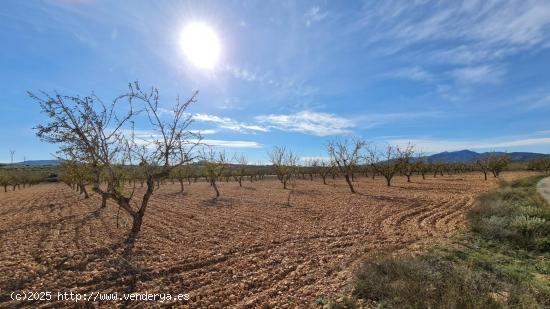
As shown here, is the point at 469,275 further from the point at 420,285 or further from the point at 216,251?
the point at 216,251

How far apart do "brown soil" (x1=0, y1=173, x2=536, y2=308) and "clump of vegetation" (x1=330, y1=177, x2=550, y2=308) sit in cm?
81

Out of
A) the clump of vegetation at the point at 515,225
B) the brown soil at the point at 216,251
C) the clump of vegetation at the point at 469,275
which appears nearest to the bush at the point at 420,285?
the clump of vegetation at the point at 469,275

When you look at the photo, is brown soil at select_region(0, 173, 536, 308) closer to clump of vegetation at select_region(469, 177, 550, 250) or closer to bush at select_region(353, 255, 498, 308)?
bush at select_region(353, 255, 498, 308)

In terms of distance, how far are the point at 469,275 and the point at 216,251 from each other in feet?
21.8

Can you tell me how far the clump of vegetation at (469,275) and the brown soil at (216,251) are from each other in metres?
0.81

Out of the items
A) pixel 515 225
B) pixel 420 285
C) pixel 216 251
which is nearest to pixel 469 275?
pixel 420 285

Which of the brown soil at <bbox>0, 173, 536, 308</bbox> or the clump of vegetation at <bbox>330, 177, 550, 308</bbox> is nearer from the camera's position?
the clump of vegetation at <bbox>330, 177, 550, 308</bbox>

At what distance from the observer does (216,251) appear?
10.0 meters

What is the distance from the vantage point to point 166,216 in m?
17.5

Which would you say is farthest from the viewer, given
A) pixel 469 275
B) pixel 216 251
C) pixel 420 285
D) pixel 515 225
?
pixel 515 225

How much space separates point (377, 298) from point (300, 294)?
1.50 meters

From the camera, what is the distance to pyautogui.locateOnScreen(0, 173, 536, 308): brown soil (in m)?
7.13

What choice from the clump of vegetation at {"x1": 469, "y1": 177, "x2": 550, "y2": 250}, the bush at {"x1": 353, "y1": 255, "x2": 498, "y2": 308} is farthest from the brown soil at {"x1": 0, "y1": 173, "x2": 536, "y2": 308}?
the clump of vegetation at {"x1": 469, "y1": 177, "x2": 550, "y2": 250}

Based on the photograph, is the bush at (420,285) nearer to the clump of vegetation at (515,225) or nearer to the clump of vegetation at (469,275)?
the clump of vegetation at (469,275)
